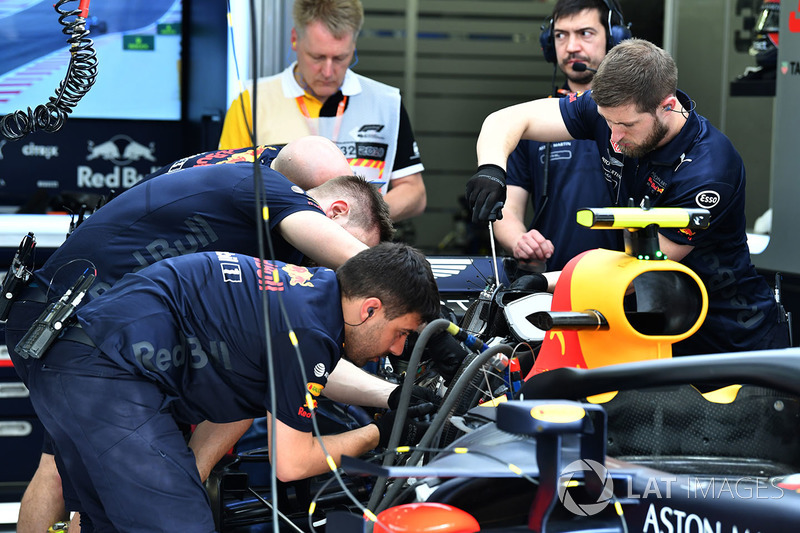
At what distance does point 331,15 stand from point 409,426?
203 cm

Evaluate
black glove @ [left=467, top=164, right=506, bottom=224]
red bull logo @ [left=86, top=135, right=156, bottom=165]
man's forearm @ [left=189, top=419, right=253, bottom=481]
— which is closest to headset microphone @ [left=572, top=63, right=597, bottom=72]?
black glove @ [left=467, top=164, right=506, bottom=224]

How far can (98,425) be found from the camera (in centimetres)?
215

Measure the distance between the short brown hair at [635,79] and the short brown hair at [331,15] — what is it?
4.57 feet

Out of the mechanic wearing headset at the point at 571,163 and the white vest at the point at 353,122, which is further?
the white vest at the point at 353,122

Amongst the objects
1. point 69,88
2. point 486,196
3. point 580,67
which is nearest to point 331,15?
point 580,67

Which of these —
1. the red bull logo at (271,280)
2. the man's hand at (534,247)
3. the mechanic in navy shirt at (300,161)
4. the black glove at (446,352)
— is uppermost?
the mechanic in navy shirt at (300,161)

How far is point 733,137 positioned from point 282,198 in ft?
15.3

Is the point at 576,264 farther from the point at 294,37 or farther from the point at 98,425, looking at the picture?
the point at 294,37

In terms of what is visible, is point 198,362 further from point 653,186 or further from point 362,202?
point 653,186

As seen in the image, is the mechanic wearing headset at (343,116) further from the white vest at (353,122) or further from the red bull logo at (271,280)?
the red bull logo at (271,280)

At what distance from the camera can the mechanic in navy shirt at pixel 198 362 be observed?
212 centimetres

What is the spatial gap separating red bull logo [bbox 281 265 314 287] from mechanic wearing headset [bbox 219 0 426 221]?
1628 millimetres

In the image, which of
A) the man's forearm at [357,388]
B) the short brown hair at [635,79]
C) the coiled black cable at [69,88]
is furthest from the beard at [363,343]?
the coiled black cable at [69,88]

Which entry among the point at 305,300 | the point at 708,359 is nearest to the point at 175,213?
the point at 305,300
